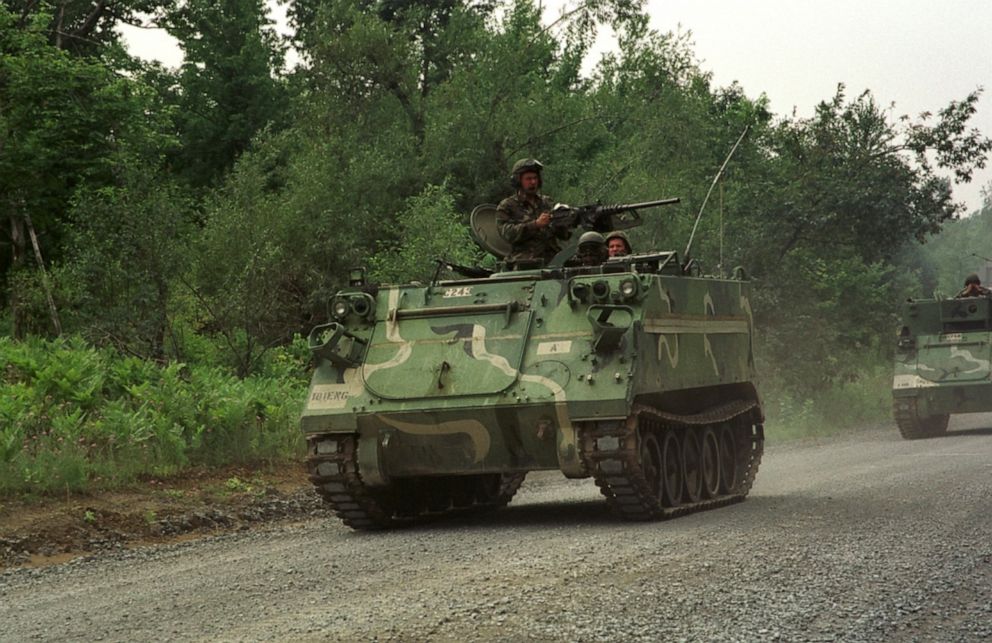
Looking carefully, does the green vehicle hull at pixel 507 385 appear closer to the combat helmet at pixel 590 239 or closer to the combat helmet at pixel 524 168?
the combat helmet at pixel 590 239

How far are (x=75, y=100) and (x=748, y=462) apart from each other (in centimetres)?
1267

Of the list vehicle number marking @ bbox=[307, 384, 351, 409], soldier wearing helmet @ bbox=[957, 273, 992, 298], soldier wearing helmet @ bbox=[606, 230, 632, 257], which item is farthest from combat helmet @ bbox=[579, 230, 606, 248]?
soldier wearing helmet @ bbox=[957, 273, 992, 298]

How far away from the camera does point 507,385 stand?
1168cm

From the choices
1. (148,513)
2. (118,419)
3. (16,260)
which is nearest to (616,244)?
(148,513)

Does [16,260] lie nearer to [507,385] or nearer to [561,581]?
[507,385]

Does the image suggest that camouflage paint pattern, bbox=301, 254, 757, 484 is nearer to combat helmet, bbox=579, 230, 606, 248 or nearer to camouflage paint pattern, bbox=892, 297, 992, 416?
combat helmet, bbox=579, 230, 606, 248

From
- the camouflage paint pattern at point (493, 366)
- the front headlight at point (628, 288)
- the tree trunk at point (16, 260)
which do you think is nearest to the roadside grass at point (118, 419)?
the tree trunk at point (16, 260)

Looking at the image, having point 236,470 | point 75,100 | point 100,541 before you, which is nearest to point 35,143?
point 75,100

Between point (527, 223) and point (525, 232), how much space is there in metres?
0.09

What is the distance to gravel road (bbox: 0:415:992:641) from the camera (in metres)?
7.31

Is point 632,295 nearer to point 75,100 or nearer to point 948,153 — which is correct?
point 75,100

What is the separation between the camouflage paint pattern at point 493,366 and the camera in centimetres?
1156

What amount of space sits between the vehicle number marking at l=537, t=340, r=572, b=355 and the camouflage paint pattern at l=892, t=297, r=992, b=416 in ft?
48.2

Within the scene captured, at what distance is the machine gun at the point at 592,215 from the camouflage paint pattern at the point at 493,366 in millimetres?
1316
